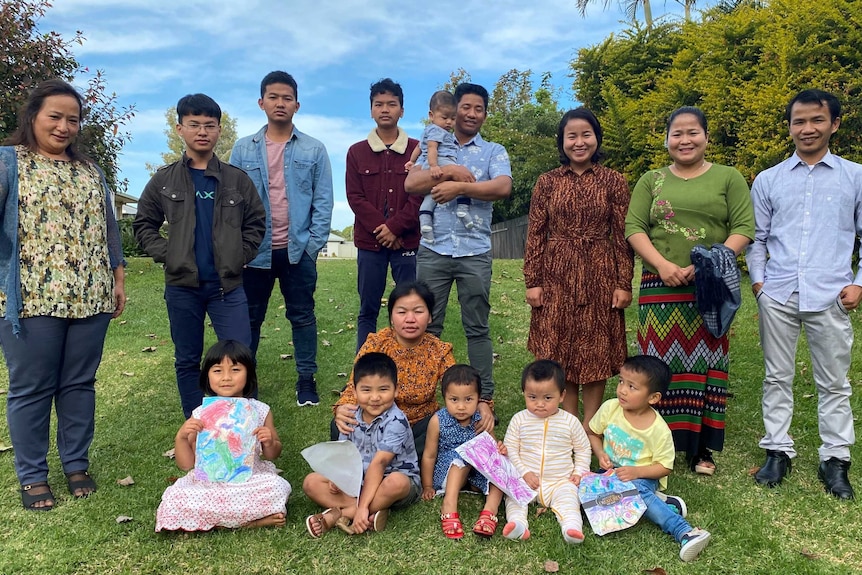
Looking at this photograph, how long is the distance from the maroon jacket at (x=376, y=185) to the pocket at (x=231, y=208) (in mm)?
1089

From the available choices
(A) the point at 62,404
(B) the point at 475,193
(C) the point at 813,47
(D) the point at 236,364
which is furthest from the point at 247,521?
(C) the point at 813,47

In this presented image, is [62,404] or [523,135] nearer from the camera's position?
[62,404]

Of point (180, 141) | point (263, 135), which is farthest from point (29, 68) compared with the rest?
point (180, 141)

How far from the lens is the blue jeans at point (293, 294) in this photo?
4.83m

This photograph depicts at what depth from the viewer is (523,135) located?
2272 cm

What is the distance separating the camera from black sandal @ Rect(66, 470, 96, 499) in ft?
11.9

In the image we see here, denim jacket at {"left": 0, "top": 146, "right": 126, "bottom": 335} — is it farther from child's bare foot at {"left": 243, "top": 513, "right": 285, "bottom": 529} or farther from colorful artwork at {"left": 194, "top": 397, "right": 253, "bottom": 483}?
child's bare foot at {"left": 243, "top": 513, "right": 285, "bottom": 529}

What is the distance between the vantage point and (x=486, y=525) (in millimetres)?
3109

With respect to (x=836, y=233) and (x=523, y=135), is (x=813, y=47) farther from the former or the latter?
(x=523, y=135)

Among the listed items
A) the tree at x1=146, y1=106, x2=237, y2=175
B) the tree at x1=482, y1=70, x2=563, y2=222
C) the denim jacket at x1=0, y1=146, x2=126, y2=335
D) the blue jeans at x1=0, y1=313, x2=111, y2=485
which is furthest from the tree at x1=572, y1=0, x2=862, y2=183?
the tree at x1=146, y1=106, x2=237, y2=175

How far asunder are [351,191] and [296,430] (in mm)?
1947

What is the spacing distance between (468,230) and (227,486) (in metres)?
2.36

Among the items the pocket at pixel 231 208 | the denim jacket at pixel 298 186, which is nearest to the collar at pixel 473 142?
the denim jacket at pixel 298 186

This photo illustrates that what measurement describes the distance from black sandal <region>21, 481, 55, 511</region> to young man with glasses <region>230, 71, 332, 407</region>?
1.69 meters
